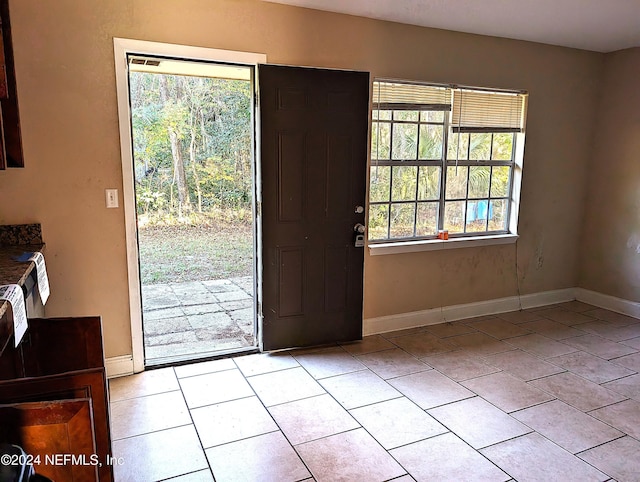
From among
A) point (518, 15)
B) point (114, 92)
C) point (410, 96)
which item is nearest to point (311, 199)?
point (410, 96)

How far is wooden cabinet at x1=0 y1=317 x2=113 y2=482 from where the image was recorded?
1.25 m

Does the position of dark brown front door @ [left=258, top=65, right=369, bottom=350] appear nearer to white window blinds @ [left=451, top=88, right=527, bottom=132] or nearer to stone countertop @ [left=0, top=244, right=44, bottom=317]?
white window blinds @ [left=451, top=88, right=527, bottom=132]

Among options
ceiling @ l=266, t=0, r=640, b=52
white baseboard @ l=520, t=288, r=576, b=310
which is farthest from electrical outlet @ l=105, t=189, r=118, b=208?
white baseboard @ l=520, t=288, r=576, b=310

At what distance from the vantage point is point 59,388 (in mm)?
1407

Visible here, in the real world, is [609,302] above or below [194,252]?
below

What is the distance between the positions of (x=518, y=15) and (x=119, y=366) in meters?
3.74

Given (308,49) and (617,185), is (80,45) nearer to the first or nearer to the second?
(308,49)

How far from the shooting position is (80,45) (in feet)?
8.80

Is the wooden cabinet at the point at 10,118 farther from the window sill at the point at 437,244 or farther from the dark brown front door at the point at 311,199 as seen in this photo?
the window sill at the point at 437,244

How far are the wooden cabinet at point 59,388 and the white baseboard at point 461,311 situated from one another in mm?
2373

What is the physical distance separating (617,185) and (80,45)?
4.72m

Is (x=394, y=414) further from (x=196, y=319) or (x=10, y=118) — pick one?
(x=10, y=118)

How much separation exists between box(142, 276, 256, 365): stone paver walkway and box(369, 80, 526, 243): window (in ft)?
4.81

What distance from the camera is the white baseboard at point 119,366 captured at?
9.93ft
